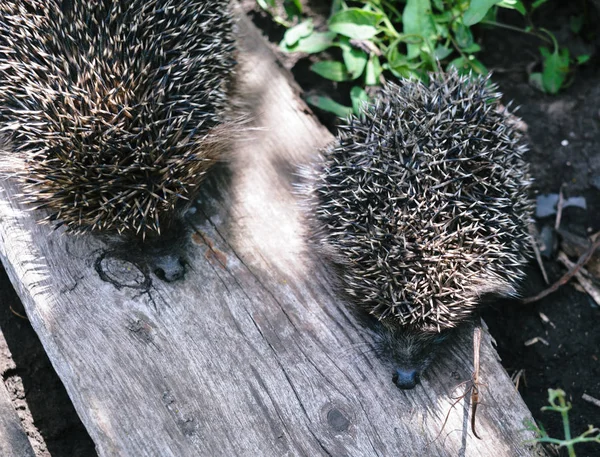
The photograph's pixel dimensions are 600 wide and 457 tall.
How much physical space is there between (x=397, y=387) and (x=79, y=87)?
2612mm

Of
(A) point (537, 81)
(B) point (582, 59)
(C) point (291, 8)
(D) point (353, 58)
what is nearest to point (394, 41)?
(D) point (353, 58)

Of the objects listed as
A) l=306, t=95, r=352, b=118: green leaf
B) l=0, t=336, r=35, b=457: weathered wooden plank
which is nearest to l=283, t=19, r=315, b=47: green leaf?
l=306, t=95, r=352, b=118: green leaf

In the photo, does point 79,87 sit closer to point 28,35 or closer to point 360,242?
point 28,35

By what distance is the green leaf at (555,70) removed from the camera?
218 inches

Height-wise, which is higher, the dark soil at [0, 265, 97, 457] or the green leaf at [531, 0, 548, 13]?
the green leaf at [531, 0, 548, 13]

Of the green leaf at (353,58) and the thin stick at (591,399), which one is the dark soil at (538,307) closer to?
the thin stick at (591,399)

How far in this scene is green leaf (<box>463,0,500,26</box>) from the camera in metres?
4.61

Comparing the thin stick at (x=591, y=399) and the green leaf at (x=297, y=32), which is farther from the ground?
the green leaf at (x=297, y=32)

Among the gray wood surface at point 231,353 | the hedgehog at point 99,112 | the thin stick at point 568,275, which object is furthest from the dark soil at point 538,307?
the hedgehog at point 99,112

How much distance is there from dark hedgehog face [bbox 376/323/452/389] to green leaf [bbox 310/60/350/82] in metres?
2.44

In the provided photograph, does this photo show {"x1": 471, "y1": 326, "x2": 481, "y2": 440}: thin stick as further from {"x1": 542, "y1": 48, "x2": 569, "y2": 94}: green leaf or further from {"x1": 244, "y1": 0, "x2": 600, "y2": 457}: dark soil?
{"x1": 542, "y1": 48, "x2": 569, "y2": 94}: green leaf

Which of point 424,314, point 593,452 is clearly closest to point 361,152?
point 424,314

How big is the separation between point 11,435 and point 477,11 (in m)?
4.17

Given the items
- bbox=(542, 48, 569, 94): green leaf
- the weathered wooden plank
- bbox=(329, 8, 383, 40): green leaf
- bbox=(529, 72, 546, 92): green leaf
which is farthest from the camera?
bbox=(529, 72, 546, 92): green leaf
